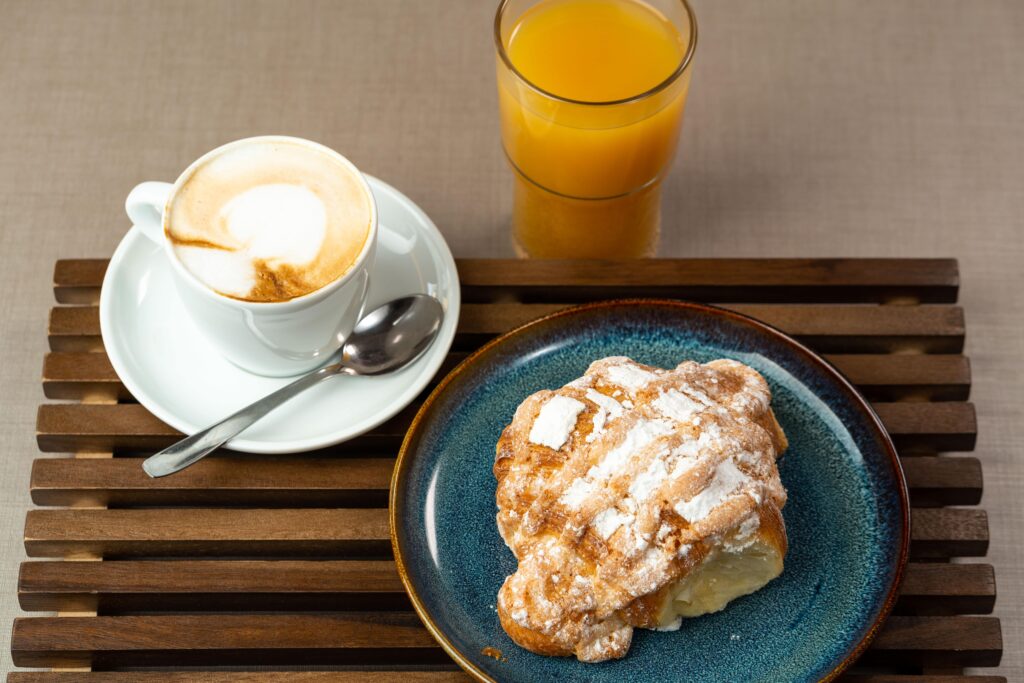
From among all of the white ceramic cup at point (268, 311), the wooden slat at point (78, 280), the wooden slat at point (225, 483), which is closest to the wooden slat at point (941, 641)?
the wooden slat at point (225, 483)

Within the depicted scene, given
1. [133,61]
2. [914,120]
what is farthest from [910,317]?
[133,61]

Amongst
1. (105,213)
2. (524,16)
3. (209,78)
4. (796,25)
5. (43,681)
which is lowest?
(43,681)

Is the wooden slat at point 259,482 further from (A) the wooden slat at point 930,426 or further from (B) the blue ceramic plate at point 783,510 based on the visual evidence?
(B) the blue ceramic plate at point 783,510

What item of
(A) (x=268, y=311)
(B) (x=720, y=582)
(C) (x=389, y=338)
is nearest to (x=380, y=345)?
(C) (x=389, y=338)

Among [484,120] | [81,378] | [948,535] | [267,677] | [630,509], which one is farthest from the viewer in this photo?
[484,120]

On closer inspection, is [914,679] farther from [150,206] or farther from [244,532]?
[150,206]

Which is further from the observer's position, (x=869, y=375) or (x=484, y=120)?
(x=484, y=120)

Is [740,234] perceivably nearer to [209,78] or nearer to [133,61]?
[209,78]
